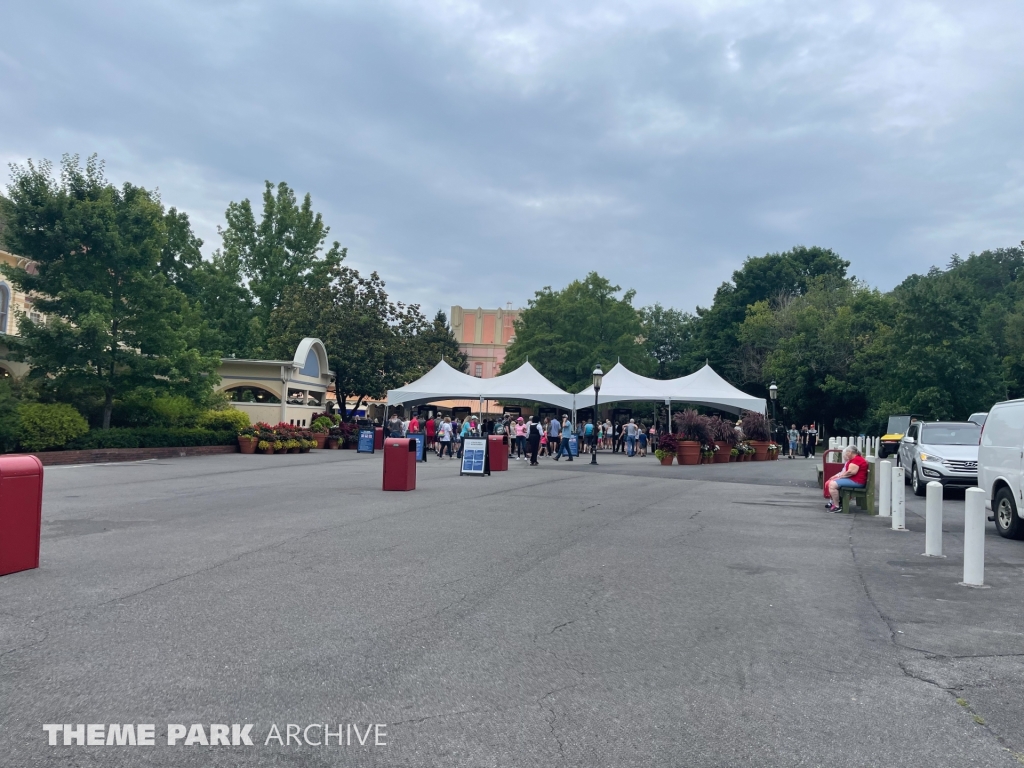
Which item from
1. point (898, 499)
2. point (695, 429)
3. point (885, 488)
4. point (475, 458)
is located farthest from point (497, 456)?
point (898, 499)

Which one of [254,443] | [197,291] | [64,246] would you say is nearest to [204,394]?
[254,443]

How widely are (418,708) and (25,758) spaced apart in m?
1.74

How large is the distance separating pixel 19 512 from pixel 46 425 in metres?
16.1

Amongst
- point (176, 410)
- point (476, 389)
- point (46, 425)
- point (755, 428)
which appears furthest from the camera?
point (476, 389)

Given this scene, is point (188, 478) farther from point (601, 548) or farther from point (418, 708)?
point (418, 708)

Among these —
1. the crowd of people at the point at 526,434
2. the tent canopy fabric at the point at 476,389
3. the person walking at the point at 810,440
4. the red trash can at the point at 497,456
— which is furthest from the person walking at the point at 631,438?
the red trash can at the point at 497,456

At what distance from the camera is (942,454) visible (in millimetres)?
17797

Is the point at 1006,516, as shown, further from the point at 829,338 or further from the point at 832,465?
the point at 829,338

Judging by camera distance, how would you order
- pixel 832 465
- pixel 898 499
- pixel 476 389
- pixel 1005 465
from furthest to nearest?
pixel 476 389 < pixel 832 465 < pixel 898 499 < pixel 1005 465

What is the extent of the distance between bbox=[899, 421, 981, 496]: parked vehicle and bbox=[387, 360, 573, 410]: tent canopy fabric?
1773 cm

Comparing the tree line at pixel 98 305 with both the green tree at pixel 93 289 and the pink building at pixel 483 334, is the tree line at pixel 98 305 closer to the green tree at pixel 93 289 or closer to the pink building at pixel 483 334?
the green tree at pixel 93 289

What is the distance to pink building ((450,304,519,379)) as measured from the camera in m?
94.1

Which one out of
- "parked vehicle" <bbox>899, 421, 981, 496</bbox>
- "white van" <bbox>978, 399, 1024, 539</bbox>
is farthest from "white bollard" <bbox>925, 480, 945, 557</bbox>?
"parked vehicle" <bbox>899, 421, 981, 496</bbox>

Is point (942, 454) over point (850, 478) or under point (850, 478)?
over
